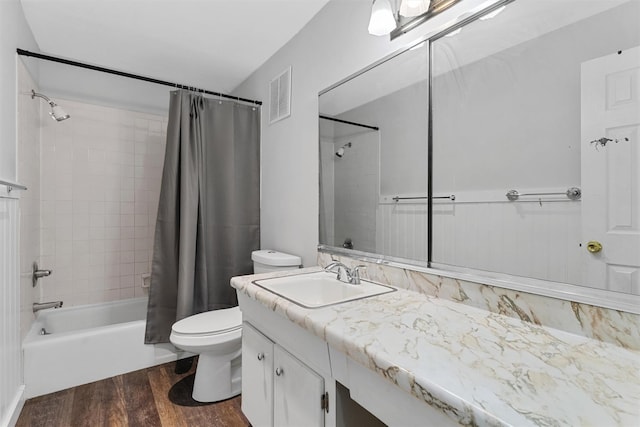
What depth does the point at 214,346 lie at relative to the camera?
1.71 metres

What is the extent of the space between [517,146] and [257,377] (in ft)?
4.35

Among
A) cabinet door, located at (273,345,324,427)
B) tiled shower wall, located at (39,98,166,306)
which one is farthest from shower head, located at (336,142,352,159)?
tiled shower wall, located at (39,98,166,306)

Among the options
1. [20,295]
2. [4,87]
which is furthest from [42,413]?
[4,87]

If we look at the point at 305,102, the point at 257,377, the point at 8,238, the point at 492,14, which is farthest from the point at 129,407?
the point at 492,14

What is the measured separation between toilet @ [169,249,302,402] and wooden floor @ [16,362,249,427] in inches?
2.9

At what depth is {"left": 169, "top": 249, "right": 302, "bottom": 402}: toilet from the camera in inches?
67.2

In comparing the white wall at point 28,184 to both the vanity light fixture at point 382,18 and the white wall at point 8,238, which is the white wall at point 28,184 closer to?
the white wall at point 8,238

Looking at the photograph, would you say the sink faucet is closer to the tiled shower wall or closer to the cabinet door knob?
the cabinet door knob

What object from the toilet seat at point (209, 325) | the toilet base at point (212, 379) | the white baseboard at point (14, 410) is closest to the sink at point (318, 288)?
the toilet seat at point (209, 325)

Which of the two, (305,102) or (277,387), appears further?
(305,102)

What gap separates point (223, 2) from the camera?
177cm

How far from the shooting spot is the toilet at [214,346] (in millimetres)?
1708

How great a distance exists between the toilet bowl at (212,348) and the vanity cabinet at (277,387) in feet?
1.17

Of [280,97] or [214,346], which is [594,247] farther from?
[280,97]
